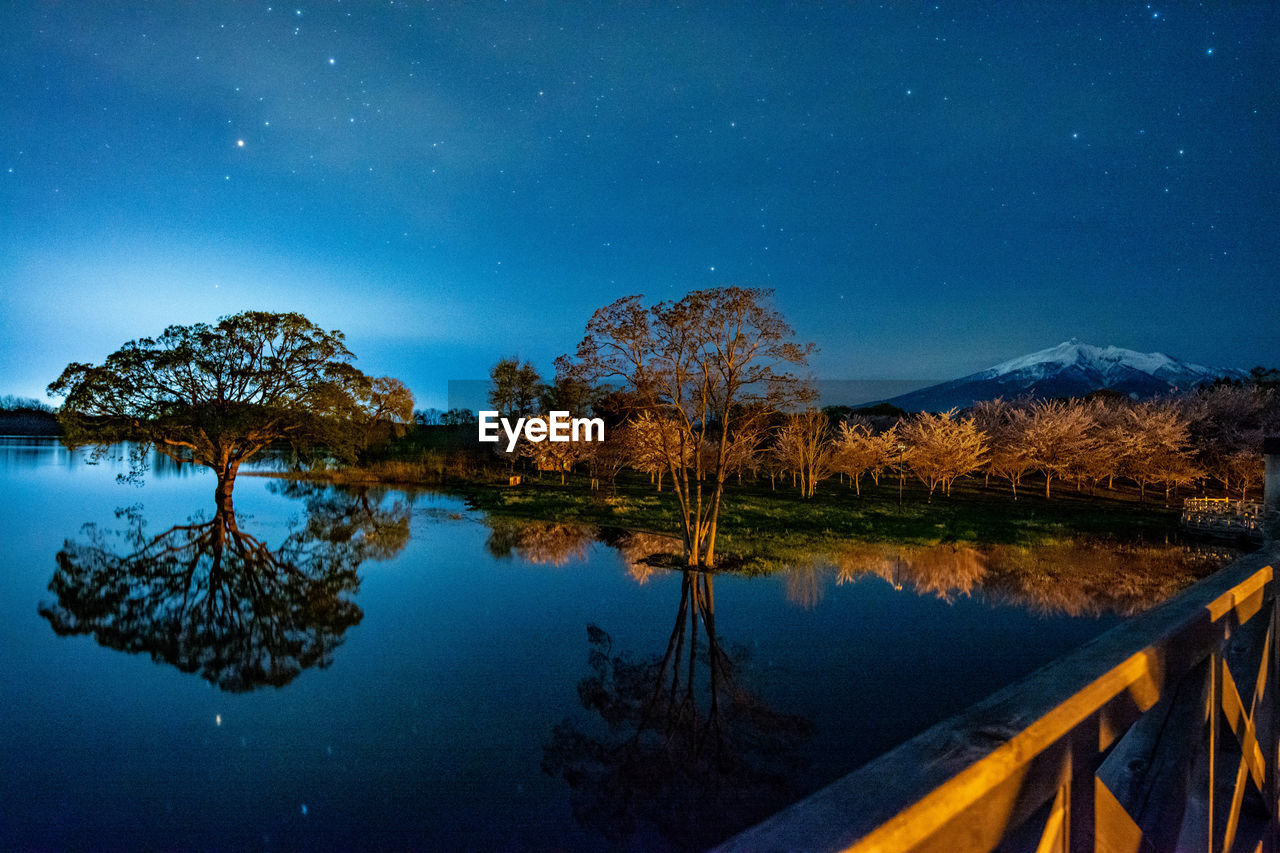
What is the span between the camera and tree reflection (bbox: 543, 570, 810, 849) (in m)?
6.19

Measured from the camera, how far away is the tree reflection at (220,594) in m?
10.6

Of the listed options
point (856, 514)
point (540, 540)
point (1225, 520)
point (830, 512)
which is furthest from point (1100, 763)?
point (1225, 520)

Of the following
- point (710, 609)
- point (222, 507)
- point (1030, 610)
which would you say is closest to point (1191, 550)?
point (1030, 610)

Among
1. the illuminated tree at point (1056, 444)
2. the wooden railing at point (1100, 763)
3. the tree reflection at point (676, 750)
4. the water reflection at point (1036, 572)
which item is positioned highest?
the illuminated tree at point (1056, 444)

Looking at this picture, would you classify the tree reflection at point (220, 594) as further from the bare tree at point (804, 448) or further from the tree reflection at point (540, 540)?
the bare tree at point (804, 448)

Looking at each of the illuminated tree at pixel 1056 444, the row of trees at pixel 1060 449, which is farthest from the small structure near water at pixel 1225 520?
the illuminated tree at pixel 1056 444

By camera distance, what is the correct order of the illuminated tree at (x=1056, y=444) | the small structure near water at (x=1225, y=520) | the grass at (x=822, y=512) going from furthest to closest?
1. the illuminated tree at (x=1056, y=444)
2. the small structure near water at (x=1225, y=520)
3. the grass at (x=822, y=512)

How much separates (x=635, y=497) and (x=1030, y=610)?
77.1 feet

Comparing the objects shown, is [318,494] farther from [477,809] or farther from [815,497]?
[477,809]

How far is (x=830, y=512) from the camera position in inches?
1213

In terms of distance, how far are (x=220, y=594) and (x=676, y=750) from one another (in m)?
12.4

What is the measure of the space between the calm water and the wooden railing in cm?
465

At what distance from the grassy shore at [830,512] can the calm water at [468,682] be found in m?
4.84

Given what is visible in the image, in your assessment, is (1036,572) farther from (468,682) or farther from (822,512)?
(468,682)
